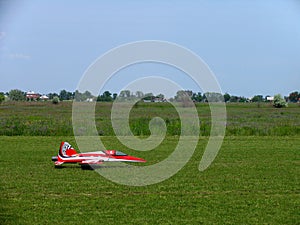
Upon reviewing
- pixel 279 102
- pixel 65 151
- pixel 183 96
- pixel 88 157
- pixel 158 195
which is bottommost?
pixel 158 195


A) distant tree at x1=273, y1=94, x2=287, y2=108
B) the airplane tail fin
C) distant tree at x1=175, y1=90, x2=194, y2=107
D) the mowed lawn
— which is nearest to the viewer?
the mowed lawn

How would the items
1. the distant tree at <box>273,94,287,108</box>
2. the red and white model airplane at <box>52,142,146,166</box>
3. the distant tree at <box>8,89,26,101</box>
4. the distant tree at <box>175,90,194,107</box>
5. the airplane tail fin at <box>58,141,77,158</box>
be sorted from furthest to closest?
the distant tree at <box>8,89,26,101</box>, the distant tree at <box>273,94,287,108</box>, the distant tree at <box>175,90,194,107</box>, the airplane tail fin at <box>58,141,77,158</box>, the red and white model airplane at <box>52,142,146,166</box>

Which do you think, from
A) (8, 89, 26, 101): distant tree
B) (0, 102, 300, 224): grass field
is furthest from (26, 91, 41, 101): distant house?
(0, 102, 300, 224): grass field

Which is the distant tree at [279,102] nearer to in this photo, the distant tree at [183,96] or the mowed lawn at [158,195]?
the distant tree at [183,96]

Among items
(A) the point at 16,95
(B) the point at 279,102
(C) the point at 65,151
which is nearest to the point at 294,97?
(B) the point at 279,102

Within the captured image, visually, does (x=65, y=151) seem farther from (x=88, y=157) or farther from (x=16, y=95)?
(x=16, y=95)

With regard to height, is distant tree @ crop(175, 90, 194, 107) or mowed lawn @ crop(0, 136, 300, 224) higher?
distant tree @ crop(175, 90, 194, 107)

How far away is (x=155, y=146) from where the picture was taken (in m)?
19.5

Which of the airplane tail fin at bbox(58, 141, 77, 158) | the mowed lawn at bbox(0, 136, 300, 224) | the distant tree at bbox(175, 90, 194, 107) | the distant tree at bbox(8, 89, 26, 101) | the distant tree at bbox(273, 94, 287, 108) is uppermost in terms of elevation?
the distant tree at bbox(8, 89, 26, 101)

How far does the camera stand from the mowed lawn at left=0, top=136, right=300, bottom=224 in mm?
7797

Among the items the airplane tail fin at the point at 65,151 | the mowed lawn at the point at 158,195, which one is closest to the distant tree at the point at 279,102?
the mowed lawn at the point at 158,195

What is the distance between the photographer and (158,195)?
31.2ft

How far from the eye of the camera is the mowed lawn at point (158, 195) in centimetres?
780

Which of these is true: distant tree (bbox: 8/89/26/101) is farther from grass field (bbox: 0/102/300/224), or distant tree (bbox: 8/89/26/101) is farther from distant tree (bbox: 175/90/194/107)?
grass field (bbox: 0/102/300/224)
